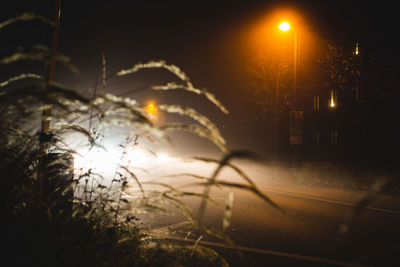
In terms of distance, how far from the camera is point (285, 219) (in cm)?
714

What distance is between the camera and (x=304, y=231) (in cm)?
629

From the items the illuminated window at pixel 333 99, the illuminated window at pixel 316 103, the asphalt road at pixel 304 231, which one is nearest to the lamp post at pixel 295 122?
the illuminated window at pixel 333 99

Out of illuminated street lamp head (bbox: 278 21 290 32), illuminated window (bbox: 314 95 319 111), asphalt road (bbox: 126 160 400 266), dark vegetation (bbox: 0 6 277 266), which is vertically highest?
illuminated street lamp head (bbox: 278 21 290 32)

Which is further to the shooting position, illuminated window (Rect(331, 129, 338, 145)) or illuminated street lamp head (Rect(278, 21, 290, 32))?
illuminated window (Rect(331, 129, 338, 145))

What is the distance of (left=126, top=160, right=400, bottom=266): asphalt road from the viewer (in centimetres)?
475

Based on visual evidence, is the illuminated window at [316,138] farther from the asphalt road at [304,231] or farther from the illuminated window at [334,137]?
the asphalt road at [304,231]

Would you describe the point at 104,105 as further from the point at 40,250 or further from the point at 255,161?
the point at 255,161

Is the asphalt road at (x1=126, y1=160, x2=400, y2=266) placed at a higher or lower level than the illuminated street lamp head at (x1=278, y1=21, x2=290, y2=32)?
lower

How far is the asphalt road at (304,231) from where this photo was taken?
4.75m

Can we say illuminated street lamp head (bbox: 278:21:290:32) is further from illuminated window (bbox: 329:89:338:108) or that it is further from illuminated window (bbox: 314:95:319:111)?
illuminated window (bbox: 314:95:319:111)

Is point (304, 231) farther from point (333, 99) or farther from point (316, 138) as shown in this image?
point (316, 138)

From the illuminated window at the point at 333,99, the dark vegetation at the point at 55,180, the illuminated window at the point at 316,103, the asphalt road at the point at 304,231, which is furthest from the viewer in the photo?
the illuminated window at the point at 316,103

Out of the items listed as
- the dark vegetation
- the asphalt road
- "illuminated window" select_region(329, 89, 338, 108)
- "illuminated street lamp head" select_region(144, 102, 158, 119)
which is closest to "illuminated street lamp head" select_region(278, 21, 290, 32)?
"illuminated window" select_region(329, 89, 338, 108)

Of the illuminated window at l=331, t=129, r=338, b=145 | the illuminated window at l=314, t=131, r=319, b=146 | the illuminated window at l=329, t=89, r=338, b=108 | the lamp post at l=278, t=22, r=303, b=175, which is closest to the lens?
the lamp post at l=278, t=22, r=303, b=175
